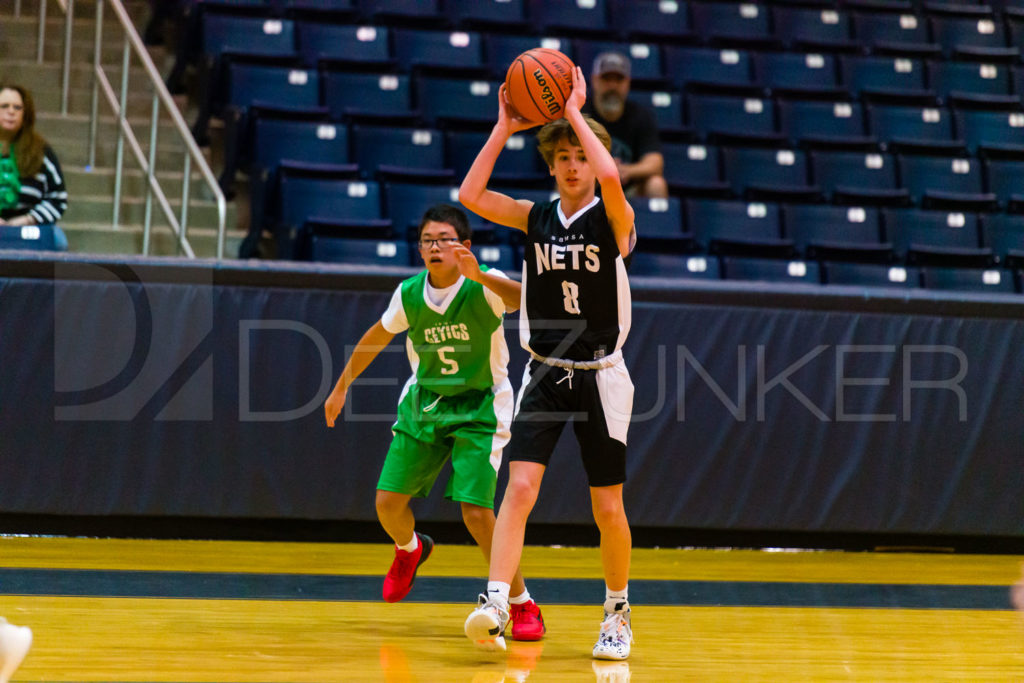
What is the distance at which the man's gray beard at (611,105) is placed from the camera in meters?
8.15

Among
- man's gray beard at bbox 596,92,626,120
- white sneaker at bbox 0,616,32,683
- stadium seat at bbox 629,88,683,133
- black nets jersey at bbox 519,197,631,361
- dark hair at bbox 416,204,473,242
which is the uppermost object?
stadium seat at bbox 629,88,683,133

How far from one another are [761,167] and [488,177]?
586cm

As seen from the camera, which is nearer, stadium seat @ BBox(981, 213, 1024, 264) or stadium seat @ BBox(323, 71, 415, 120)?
stadium seat @ BBox(323, 71, 415, 120)

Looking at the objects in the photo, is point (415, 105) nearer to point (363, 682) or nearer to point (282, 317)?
point (282, 317)

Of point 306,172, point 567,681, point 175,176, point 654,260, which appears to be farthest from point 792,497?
Answer: point 175,176

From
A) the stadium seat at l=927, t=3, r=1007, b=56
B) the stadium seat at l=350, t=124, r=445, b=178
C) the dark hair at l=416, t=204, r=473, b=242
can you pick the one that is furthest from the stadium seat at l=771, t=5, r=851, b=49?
the dark hair at l=416, t=204, r=473, b=242

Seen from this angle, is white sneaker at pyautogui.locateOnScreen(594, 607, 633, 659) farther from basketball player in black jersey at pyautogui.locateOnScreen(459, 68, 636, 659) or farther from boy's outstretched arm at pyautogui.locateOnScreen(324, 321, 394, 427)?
boy's outstretched arm at pyautogui.locateOnScreen(324, 321, 394, 427)

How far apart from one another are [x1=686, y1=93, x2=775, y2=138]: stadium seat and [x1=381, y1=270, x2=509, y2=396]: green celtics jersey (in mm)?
5724

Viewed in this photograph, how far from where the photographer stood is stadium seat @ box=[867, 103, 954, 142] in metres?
9.98

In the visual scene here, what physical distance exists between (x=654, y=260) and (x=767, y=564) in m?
2.41

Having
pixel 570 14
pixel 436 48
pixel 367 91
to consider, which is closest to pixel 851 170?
pixel 570 14

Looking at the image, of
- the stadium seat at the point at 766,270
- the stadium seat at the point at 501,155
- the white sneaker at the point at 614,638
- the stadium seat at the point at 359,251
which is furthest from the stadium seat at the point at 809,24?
the white sneaker at the point at 614,638

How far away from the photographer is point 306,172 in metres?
7.94

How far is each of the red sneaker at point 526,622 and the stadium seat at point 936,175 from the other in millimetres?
6715
